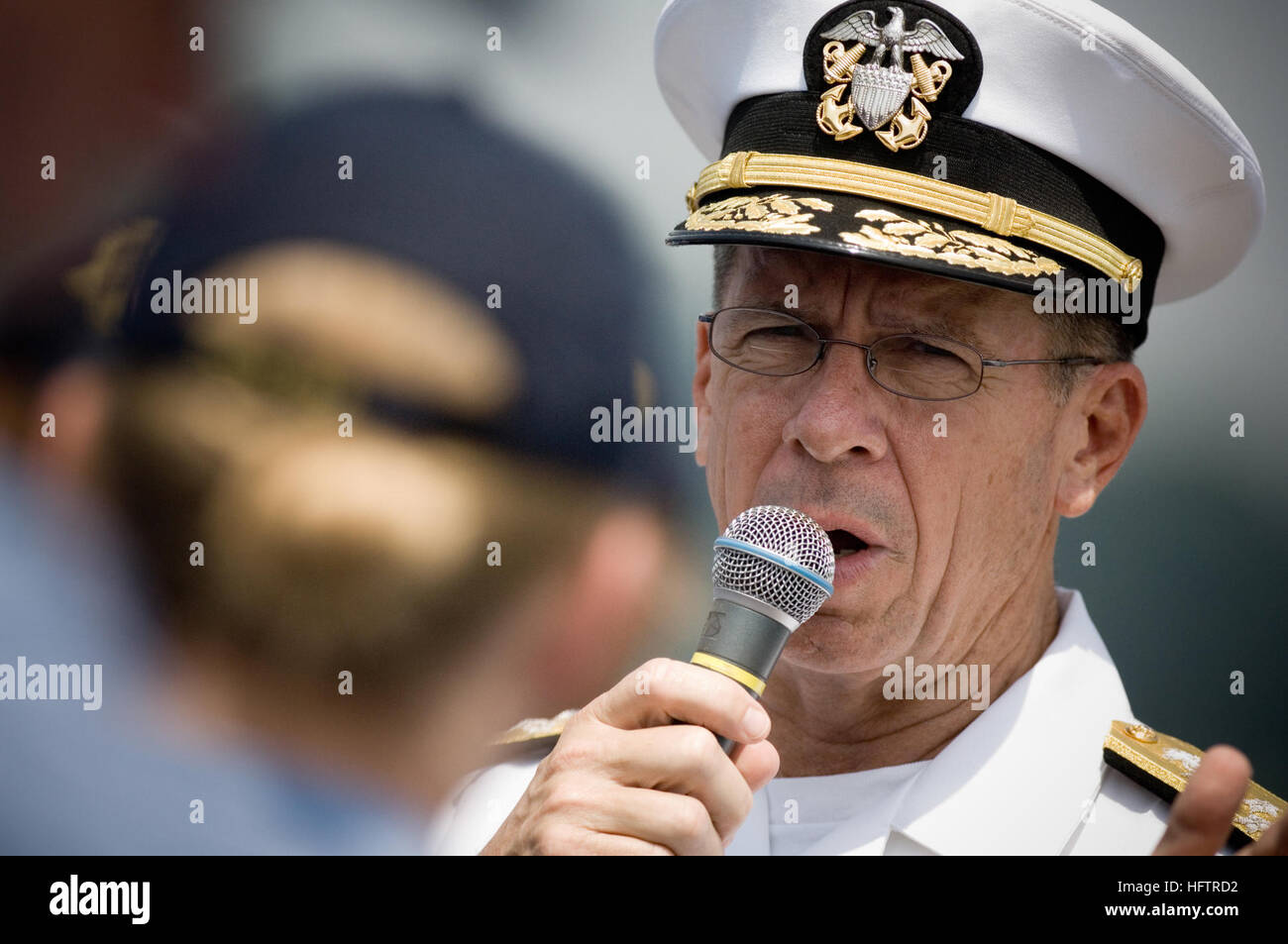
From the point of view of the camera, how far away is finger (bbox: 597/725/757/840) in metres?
1.44

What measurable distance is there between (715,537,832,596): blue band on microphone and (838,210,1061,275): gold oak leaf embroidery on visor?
0.56 metres

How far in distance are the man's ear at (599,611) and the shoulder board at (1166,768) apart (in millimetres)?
1619

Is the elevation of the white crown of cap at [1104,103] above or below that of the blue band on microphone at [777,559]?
above

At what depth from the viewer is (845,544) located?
2033 mm

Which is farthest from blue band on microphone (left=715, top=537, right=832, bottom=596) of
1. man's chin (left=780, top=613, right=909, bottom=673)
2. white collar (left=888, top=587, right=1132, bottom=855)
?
white collar (left=888, top=587, right=1132, bottom=855)

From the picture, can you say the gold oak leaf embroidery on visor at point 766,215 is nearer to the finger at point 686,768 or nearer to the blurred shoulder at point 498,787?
the finger at point 686,768

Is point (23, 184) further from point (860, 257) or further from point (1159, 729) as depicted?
point (1159, 729)

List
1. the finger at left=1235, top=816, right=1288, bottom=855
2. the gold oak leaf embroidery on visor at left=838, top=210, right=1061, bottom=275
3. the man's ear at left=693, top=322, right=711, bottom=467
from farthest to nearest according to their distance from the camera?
the man's ear at left=693, top=322, right=711, bottom=467
the gold oak leaf embroidery on visor at left=838, top=210, right=1061, bottom=275
the finger at left=1235, top=816, right=1288, bottom=855

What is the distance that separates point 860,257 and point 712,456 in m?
0.57

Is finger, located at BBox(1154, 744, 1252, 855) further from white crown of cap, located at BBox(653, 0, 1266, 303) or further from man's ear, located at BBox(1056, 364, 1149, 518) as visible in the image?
white crown of cap, located at BBox(653, 0, 1266, 303)

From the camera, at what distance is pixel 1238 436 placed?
2.78 meters

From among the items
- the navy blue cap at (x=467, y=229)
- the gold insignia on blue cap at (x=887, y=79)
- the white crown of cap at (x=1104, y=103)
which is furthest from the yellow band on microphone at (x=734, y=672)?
the navy blue cap at (x=467, y=229)

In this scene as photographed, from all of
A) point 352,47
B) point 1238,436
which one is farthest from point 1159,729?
point 352,47

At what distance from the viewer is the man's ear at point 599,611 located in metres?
3.46
